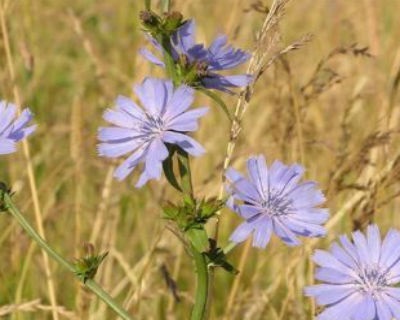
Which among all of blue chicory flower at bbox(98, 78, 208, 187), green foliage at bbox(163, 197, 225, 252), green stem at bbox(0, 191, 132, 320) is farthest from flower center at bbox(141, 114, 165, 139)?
green stem at bbox(0, 191, 132, 320)

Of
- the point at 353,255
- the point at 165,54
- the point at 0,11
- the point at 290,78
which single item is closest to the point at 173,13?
the point at 165,54

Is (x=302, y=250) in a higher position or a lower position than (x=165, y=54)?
lower

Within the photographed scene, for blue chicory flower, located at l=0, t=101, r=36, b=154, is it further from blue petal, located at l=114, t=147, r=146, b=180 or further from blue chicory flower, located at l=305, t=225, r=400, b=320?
blue chicory flower, located at l=305, t=225, r=400, b=320

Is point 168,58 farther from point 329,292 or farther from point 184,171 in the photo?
point 329,292

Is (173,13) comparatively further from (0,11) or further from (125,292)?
(125,292)

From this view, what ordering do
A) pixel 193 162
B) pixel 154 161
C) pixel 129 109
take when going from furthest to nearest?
1. pixel 193 162
2. pixel 129 109
3. pixel 154 161

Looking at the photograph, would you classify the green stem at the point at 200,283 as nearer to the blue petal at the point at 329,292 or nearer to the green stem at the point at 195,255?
the green stem at the point at 195,255

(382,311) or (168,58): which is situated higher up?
(168,58)

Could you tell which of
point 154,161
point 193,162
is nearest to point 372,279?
point 154,161
